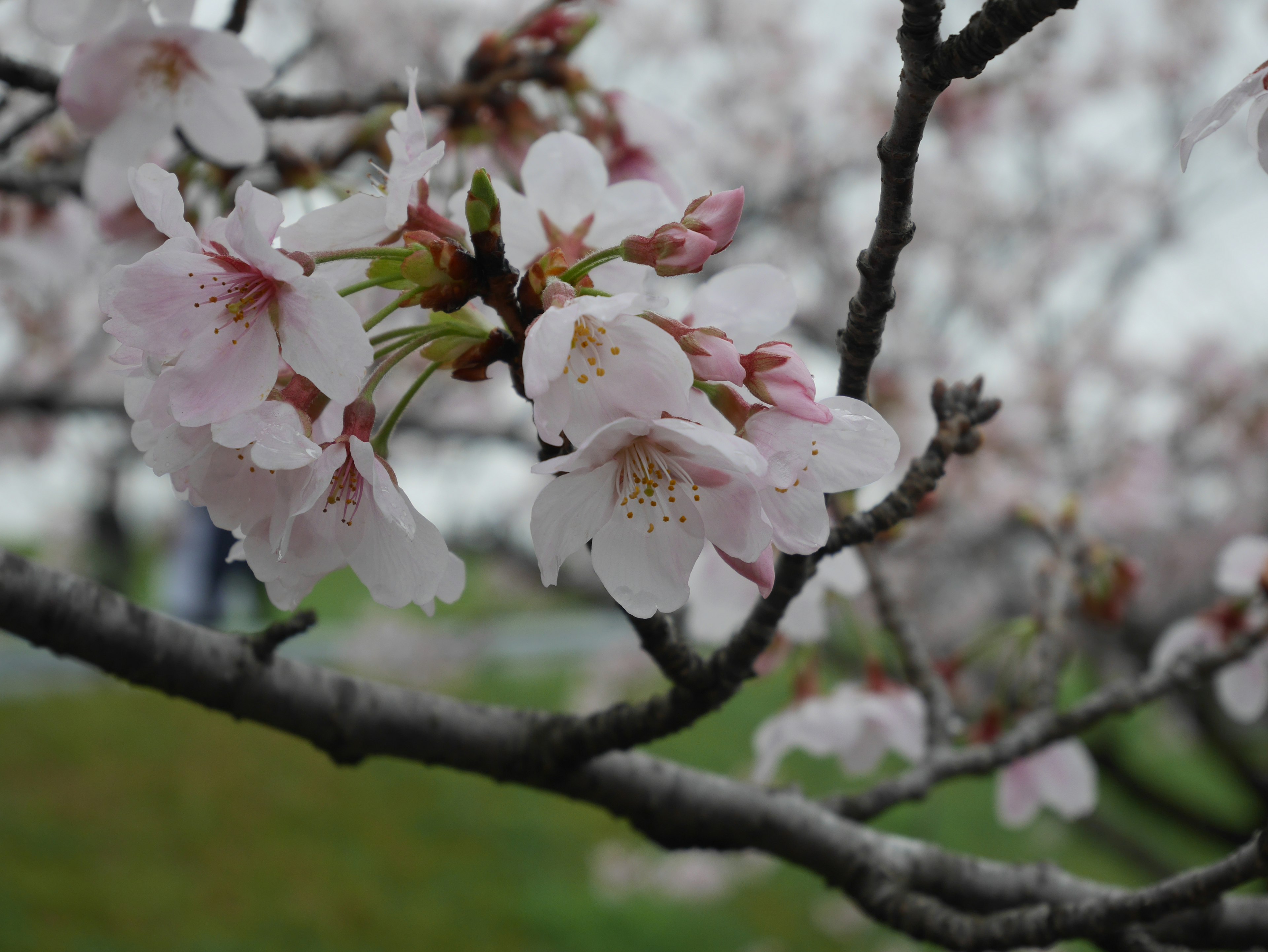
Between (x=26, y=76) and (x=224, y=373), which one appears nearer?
(x=224, y=373)

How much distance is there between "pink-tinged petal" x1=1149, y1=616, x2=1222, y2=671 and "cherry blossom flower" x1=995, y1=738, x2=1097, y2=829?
244 millimetres

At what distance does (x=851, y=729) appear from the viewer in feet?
5.52

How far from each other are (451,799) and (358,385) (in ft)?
20.9

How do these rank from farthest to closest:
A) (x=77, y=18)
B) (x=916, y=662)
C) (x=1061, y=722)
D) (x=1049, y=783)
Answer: (x=1049, y=783) → (x=916, y=662) → (x=1061, y=722) → (x=77, y=18)

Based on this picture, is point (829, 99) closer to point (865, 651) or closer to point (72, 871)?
point (865, 651)

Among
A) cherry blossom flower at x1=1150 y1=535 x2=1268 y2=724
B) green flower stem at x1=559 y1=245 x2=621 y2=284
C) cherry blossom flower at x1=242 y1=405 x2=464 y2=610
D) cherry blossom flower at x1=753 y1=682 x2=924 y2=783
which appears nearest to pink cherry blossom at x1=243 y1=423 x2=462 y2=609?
cherry blossom flower at x1=242 y1=405 x2=464 y2=610

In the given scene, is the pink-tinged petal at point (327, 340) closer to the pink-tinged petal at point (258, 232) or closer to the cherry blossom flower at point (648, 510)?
the pink-tinged petal at point (258, 232)

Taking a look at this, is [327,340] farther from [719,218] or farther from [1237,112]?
[1237,112]

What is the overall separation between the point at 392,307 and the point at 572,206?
0.93 feet

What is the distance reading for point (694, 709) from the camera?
40.1 inches

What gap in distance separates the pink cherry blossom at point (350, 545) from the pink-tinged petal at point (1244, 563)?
1.32 m

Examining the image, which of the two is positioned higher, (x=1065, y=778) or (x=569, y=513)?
(x=1065, y=778)

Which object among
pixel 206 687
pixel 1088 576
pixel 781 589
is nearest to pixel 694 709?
pixel 781 589

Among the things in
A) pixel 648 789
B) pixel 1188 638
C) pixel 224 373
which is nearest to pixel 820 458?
Result: pixel 224 373
